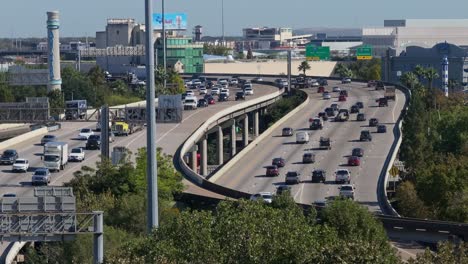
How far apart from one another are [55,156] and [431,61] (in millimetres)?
91841

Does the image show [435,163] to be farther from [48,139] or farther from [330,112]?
[330,112]

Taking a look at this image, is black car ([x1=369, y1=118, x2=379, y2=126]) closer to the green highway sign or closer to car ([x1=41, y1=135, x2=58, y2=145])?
car ([x1=41, y1=135, x2=58, y2=145])

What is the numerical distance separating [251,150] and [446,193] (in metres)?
28.9

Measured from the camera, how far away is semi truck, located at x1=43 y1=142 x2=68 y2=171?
197 feet

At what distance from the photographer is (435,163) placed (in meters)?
59.2

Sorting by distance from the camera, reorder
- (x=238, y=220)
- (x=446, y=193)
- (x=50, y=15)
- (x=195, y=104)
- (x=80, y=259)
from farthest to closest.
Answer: (x=50, y=15), (x=195, y=104), (x=446, y=193), (x=80, y=259), (x=238, y=220)

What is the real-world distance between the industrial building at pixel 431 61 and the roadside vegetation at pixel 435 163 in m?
41.1

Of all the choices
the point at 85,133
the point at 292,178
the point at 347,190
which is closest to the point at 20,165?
the point at 292,178

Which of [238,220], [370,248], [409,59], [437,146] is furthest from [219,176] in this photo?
[409,59]

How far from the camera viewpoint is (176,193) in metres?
50.8

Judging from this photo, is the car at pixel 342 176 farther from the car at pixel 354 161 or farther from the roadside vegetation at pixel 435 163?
the car at pixel 354 161

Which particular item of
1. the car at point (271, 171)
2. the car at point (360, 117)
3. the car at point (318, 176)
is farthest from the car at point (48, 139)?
the car at point (360, 117)

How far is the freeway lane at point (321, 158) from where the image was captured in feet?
192

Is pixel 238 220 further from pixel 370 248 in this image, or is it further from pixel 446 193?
pixel 446 193
